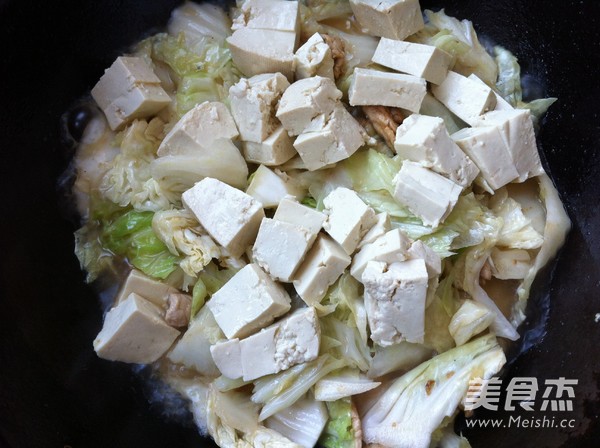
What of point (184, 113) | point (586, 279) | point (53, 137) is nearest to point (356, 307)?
point (586, 279)

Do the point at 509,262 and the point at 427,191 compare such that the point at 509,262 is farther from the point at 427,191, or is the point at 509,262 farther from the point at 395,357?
the point at 395,357

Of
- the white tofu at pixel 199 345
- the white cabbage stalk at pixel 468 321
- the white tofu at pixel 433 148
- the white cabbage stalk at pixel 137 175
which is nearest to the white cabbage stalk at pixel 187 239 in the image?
the white cabbage stalk at pixel 137 175

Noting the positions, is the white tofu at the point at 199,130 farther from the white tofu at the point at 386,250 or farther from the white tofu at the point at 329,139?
the white tofu at the point at 386,250

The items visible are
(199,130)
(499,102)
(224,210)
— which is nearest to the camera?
(224,210)

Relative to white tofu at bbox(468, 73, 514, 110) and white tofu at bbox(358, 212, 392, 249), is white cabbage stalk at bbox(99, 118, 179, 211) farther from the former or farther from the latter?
white tofu at bbox(468, 73, 514, 110)

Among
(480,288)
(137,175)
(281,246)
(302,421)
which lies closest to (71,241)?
(137,175)

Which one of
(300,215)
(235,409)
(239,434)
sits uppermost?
(300,215)
